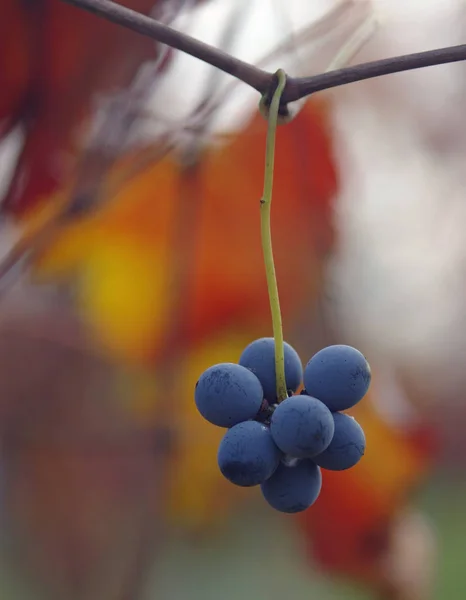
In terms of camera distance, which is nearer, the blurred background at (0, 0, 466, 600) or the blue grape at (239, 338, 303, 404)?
the blue grape at (239, 338, 303, 404)

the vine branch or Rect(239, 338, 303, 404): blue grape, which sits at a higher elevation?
the vine branch

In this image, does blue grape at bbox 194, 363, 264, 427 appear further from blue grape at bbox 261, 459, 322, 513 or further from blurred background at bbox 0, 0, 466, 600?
blurred background at bbox 0, 0, 466, 600

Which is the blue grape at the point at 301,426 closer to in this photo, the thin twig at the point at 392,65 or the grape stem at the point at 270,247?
the grape stem at the point at 270,247

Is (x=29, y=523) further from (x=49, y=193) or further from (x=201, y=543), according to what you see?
(x=49, y=193)

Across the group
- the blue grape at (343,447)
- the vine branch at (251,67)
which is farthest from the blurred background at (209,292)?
the blue grape at (343,447)

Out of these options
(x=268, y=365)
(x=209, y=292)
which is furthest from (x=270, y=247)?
(x=209, y=292)

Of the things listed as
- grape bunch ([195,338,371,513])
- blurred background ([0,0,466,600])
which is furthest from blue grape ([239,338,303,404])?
blurred background ([0,0,466,600])
